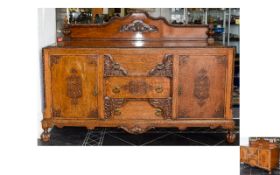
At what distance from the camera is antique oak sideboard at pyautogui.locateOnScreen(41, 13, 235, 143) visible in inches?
108

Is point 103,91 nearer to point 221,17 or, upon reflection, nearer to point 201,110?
point 201,110

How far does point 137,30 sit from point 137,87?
59 cm

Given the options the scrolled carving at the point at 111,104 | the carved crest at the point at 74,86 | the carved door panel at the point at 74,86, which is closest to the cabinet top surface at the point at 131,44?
the carved door panel at the point at 74,86

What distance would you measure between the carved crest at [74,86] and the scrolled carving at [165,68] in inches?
21.5

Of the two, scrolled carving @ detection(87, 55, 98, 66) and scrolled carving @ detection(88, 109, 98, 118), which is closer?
scrolled carving @ detection(87, 55, 98, 66)

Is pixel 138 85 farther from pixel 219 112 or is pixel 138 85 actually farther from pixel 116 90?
pixel 219 112

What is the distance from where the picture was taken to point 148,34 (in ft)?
10.4

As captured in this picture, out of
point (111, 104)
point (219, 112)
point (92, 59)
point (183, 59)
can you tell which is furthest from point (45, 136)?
point (219, 112)

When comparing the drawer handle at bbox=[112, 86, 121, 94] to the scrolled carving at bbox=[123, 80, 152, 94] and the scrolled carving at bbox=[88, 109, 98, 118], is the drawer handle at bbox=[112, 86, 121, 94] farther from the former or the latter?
the scrolled carving at bbox=[88, 109, 98, 118]

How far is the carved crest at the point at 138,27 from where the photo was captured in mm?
3132

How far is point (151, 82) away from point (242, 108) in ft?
3.36

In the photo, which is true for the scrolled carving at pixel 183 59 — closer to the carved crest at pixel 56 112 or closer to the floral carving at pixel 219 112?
the floral carving at pixel 219 112

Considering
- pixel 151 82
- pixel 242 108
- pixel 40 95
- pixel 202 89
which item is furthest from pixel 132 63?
pixel 242 108

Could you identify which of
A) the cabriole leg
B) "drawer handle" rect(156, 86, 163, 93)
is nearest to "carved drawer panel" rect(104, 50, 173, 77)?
"drawer handle" rect(156, 86, 163, 93)
